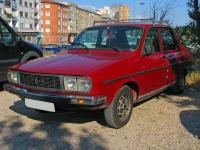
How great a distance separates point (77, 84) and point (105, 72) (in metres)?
0.45

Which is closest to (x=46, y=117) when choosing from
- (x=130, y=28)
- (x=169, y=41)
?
(x=130, y=28)

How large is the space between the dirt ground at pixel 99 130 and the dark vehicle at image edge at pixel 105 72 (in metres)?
0.34

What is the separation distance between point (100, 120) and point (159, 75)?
153 cm

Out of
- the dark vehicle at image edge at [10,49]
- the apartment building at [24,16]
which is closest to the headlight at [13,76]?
the dark vehicle at image edge at [10,49]

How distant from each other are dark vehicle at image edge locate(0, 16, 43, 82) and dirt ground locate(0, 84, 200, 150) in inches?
61.6

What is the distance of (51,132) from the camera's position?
4.03m

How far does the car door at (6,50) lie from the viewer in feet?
21.8

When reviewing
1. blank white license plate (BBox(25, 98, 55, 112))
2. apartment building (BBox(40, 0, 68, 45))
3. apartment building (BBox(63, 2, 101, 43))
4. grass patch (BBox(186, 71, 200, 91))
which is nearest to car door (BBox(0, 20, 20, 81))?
blank white license plate (BBox(25, 98, 55, 112))

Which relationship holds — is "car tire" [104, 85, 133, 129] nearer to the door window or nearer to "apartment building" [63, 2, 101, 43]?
the door window

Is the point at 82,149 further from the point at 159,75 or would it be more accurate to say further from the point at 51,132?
the point at 159,75

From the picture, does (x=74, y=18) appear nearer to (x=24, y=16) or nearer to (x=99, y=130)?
(x=24, y=16)

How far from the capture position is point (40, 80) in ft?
12.8

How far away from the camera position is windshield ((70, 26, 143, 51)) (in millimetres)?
4742

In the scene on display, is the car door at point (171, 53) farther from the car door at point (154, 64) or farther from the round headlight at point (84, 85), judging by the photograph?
the round headlight at point (84, 85)
